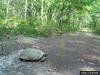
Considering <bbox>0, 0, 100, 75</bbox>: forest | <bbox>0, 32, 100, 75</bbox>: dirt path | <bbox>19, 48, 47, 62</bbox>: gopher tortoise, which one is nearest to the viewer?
<bbox>0, 32, 100, 75</bbox>: dirt path

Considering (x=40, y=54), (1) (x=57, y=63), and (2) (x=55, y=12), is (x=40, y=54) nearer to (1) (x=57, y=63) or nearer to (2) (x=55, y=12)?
(1) (x=57, y=63)

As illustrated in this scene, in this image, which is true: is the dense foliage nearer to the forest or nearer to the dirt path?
the forest

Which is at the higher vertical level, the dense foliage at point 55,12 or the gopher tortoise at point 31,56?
the dense foliage at point 55,12

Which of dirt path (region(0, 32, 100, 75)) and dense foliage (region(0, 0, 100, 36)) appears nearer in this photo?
dirt path (region(0, 32, 100, 75))

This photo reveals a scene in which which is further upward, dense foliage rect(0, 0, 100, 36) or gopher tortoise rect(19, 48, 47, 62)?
dense foliage rect(0, 0, 100, 36)

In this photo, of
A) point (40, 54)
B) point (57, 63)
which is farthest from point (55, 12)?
point (57, 63)

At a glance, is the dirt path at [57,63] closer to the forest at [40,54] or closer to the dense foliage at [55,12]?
the forest at [40,54]

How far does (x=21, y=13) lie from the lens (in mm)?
28750

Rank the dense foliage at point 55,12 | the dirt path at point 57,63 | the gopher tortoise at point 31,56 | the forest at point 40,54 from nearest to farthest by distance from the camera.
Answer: the dirt path at point 57,63 → the forest at point 40,54 → the gopher tortoise at point 31,56 → the dense foliage at point 55,12

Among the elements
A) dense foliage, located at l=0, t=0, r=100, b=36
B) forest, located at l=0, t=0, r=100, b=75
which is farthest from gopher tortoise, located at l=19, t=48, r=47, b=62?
dense foliage, located at l=0, t=0, r=100, b=36

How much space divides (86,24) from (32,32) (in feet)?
60.3

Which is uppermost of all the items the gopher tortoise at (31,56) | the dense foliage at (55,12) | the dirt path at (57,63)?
the dense foliage at (55,12)

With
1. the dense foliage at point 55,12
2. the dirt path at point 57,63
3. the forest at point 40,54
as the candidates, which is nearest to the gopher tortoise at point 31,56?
the forest at point 40,54

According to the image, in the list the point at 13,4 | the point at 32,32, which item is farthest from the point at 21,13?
the point at 32,32
